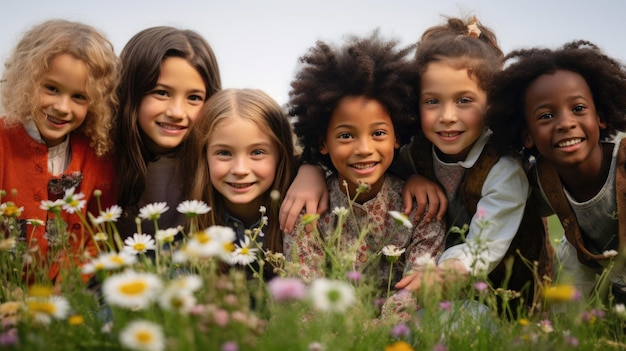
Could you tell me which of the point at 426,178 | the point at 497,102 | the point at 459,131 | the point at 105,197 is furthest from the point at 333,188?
the point at 105,197

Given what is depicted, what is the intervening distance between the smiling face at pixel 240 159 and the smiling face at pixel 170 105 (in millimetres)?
331

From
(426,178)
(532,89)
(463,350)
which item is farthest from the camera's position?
(426,178)

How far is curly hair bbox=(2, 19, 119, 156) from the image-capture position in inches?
143

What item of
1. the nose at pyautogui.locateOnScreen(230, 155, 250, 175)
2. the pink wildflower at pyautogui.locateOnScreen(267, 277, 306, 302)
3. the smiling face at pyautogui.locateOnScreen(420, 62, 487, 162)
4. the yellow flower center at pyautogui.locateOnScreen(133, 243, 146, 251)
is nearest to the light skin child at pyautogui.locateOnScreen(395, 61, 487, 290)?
the smiling face at pyautogui.locateOnScreen(420, 62, 487, 162)

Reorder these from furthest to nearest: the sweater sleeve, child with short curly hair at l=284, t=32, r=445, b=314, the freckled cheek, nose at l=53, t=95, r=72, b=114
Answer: the freckled cheek, nose at l=53, t=95, r=72, b=114, child with short curly hair at l=284, t=32, r=445, b=314, the sweater sleeve

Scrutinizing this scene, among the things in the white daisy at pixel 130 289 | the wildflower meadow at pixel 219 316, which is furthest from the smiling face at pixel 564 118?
the white daisy at pixel 130 289

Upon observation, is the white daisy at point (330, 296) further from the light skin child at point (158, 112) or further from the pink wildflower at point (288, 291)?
the light skin child at point (158, 112)

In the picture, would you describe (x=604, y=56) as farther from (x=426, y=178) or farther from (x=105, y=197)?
(x=105, y=197)

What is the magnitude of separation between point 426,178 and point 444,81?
0.61 metres

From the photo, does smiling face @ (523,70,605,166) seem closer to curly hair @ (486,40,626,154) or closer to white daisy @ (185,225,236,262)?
curly hair @ (486,40,626,154)

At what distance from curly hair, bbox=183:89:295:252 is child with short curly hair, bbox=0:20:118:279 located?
1.98ft

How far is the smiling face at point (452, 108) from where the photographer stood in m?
3.48

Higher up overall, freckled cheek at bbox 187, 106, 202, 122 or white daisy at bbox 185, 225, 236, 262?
freckled cheek at bbox 187, 106, 202, 122

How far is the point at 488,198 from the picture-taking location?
338 centimetres
